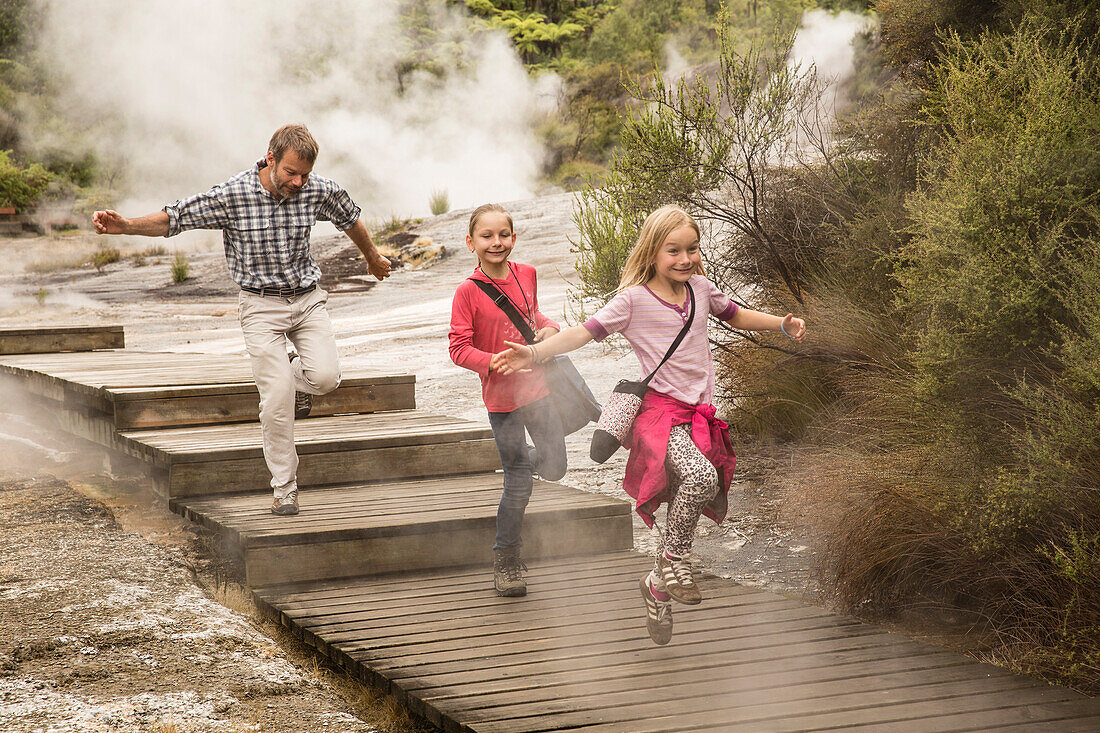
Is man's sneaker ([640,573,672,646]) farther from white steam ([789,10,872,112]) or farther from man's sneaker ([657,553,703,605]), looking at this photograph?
white steam ([789,10,872,112])

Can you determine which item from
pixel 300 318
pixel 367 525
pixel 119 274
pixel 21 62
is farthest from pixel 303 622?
pixel 21 62

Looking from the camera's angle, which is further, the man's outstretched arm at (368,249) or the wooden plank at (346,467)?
the wooden plank at (346,467)

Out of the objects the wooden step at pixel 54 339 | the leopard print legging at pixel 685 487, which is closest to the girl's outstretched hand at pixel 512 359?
the leopard print legging at pixel 685 487

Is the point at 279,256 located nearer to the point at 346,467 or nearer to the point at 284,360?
the point at 284,360

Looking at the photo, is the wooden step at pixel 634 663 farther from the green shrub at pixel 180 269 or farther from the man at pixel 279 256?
the green shrub at pixel 180 269

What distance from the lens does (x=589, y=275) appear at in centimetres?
836

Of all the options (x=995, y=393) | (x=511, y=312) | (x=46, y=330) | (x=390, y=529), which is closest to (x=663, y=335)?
(x=511, y=312)

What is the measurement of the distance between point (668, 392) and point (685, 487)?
27 centimetres

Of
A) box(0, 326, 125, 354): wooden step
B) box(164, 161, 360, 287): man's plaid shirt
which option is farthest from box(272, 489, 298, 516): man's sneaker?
box(0, 326, 125, 354): wooden step

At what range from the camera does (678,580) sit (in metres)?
2.89

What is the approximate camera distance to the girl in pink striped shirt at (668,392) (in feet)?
9.61

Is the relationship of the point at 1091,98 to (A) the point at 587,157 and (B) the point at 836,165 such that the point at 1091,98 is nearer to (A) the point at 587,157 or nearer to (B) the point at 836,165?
(B) the point at 836,165

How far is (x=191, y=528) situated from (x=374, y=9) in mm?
38699

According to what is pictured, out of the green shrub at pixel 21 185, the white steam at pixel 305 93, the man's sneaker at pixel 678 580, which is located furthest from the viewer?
the white steam at pixel 305 93
